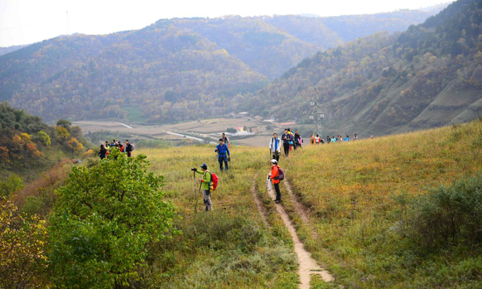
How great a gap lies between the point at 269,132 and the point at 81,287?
137318mm

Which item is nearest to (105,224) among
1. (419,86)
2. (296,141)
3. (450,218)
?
(450,218)

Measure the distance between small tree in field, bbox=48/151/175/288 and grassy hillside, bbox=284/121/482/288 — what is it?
189 inches

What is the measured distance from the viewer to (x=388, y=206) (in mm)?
12211

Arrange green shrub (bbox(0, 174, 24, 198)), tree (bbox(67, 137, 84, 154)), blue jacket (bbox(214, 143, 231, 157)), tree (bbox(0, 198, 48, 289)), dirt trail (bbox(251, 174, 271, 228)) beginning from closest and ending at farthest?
tree (bbox(0, 198, 48, 289)) → dirt trail (bbox(251, 174, 271, 228)) → blue jacket (bbox(214, 143, 231, 157)) → green shrub (bbox(0, 174, 24, 198)) → tree (bbox(67, 137, 84, 154))

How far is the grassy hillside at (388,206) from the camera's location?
7.82 m

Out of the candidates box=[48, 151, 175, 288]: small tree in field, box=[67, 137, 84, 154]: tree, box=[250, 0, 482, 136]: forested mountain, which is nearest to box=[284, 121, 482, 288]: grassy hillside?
box=[48, 151, 175, 288]: small tree in field

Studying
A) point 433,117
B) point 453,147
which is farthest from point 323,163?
point 433,117

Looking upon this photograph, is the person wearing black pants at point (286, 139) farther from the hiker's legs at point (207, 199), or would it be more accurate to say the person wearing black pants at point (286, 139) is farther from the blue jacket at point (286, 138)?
the hiker's legs at point (207, 199)

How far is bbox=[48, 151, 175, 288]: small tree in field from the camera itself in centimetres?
859

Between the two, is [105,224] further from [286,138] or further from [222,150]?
[286,138]

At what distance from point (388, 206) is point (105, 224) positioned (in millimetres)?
8911

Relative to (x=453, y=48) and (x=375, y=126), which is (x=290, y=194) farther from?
(x=453, y=48)

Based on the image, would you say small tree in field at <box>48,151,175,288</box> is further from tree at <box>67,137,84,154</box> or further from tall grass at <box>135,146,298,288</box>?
tree at <box>67,137,84,154</box>

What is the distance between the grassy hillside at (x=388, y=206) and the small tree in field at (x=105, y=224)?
15.7 ft
